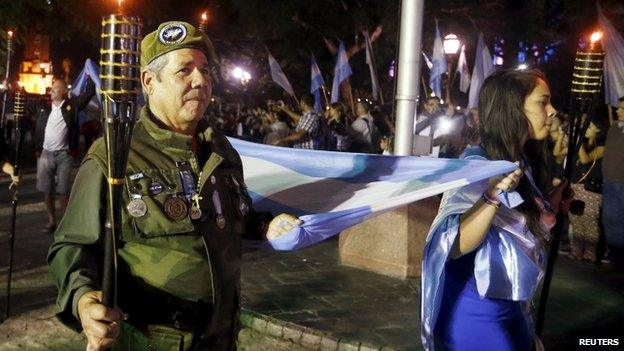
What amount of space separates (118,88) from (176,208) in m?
0.62

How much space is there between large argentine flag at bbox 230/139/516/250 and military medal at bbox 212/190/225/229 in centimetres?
42

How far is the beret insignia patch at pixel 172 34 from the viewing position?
8.45 feet

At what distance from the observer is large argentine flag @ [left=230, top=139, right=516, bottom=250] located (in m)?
3.06

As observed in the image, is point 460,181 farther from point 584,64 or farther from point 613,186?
point 613,186

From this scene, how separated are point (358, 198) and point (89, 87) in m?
9.10

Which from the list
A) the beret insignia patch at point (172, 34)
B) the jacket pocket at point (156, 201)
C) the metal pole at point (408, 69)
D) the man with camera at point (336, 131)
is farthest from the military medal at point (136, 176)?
the man with camera at point (336, 131)

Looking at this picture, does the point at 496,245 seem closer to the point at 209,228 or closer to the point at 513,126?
the point at 513,126

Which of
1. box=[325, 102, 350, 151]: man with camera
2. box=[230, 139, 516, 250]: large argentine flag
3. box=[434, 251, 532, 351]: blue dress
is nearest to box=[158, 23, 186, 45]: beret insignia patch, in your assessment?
box=[230, 139, 516, 250]: large argentine flag

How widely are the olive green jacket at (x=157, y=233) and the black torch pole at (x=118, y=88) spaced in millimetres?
297

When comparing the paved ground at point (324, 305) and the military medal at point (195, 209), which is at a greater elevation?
the military medal at point (195, 209)

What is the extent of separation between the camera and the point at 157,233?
7.86 feet

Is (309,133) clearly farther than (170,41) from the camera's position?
Yes

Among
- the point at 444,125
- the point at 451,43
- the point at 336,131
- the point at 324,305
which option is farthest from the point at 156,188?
the point at 451,43

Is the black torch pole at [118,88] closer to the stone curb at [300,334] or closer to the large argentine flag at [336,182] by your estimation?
the large argentine flag at [336,182]
